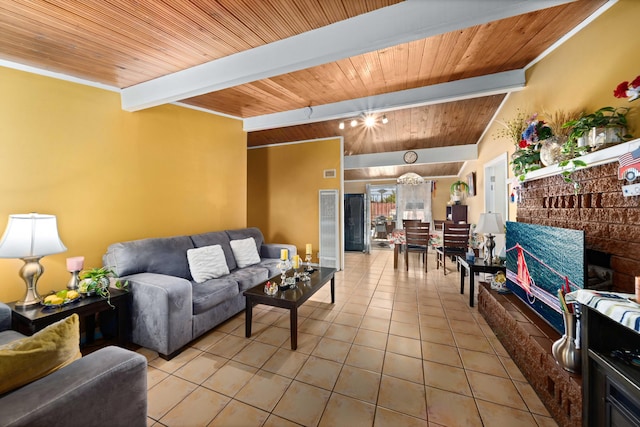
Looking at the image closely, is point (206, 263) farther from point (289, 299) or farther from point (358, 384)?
point (358, 384)

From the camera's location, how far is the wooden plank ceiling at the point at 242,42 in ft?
5.25

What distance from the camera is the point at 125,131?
8.70 feet

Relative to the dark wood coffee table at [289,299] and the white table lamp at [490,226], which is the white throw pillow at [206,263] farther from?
the white table lamp at [490,226]

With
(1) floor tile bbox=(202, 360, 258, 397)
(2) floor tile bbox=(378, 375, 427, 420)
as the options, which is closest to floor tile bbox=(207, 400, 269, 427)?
(1) floor tile bbox=(202, 360, 258, 397)

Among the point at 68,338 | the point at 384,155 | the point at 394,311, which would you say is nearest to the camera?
the point at 68,338

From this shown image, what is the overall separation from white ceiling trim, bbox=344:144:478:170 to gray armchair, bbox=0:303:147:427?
5528 millimetres

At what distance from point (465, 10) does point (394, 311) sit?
2.82 meters

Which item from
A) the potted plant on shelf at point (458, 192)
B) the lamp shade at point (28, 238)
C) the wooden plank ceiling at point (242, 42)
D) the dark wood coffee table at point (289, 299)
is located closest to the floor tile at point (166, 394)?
the dark wood coffee table at point (289, 299)

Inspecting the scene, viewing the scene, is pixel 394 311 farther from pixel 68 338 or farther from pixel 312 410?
pixel 68 338

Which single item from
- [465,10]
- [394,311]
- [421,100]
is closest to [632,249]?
[465,10]

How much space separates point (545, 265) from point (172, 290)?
2982 millimetres

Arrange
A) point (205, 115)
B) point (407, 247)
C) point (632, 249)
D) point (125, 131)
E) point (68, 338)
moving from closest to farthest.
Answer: point (68, 338), point (632, 249), point (125, 131), point (205, 115), point (407, 247)

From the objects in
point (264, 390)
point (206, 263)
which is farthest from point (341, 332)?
point (206, 263)

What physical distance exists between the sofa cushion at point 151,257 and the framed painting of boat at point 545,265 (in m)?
3.39
